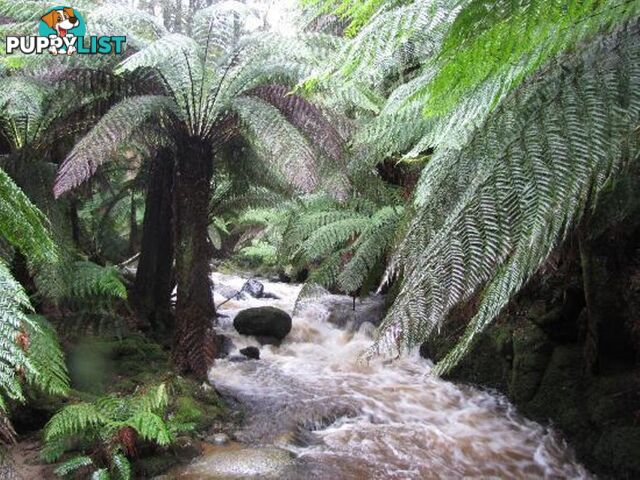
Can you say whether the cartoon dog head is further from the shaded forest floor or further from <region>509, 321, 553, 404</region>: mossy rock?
<region>509, 321, 553, 404</region>: mossy rock

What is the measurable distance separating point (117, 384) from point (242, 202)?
246 centimetres

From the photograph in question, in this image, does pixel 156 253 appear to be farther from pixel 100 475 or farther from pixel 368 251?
pixel 100 475

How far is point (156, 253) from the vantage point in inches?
191

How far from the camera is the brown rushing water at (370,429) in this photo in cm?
299

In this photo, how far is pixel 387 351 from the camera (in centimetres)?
58

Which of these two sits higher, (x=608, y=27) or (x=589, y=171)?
(x=608, y=27)

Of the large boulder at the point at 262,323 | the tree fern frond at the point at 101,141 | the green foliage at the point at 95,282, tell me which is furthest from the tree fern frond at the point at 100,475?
the large boulder at the point at 262,323

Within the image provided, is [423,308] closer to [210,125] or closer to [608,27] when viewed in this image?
[608,27]

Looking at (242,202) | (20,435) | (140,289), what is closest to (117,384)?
(20,435)

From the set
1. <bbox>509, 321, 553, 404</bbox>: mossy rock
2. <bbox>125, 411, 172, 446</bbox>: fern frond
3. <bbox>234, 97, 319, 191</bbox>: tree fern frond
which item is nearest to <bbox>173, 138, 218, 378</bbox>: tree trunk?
<bbox>234, 97, 319, 191</bbox>: tree fern frond

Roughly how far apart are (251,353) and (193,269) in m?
1.89

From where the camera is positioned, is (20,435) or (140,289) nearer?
(20,435)

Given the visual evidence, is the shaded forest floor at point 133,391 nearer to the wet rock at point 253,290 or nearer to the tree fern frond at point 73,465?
the tree fern frond at point 73,465

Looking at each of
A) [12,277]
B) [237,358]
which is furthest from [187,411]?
[12,277]
